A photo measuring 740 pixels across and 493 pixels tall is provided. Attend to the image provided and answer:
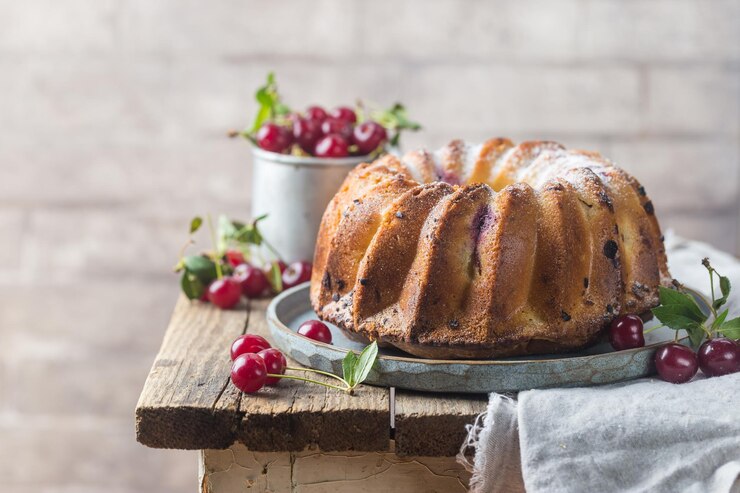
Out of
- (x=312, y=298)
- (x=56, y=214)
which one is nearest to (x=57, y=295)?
(x=56, y=214)

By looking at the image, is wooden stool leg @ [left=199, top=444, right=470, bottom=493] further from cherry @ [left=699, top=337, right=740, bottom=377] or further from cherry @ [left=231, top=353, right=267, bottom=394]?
cherry @ [left=699, top=337, right=740, bottom=377]

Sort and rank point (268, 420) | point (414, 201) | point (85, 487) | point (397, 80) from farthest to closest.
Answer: point (85, 487) < point (397, 80) < point (414, 201) < point (268, 420)

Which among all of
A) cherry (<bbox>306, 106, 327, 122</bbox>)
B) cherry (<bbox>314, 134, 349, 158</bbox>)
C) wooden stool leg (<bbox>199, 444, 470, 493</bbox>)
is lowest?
wooden stool leg (<bbox>199, 444, 470, 493</bbox>)

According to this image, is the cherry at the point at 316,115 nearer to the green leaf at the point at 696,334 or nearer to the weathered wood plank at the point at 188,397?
the weathered wood plank at the point at 188,397

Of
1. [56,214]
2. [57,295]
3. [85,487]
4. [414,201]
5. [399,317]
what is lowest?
[85,487]

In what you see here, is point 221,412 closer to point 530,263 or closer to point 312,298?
point 312,298

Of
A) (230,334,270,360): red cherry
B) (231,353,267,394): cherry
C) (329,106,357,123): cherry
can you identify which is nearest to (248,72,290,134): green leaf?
(329,106,357,123): cherry

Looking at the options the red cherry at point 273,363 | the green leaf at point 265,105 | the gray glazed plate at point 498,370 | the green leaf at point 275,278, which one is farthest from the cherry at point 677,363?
the green leaf at point 265,105

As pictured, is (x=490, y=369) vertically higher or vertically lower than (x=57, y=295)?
higher
